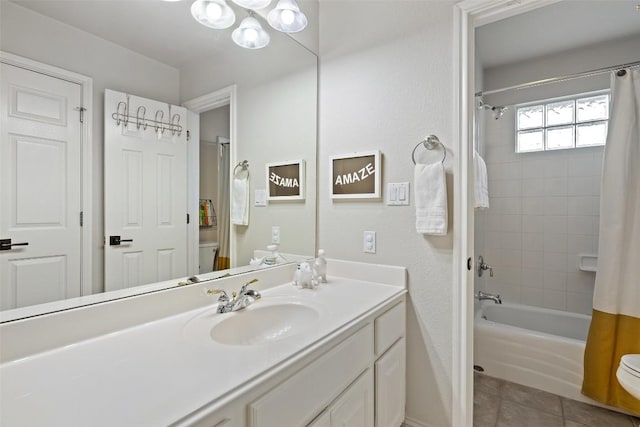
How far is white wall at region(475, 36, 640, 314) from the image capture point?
2535 mm

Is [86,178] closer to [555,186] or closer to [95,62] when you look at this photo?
[95,62]

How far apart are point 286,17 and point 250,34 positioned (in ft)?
0.74

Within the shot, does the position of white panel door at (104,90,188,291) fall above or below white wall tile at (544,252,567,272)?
above

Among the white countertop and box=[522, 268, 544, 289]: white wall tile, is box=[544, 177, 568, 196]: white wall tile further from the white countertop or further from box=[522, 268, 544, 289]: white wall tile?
the white countertop

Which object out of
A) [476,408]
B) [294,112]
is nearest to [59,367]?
[294,112]

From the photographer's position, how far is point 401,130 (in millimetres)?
1604

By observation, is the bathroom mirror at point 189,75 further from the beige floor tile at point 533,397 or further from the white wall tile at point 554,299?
the white wall tile at point 554,299

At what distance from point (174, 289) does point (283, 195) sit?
0.82m

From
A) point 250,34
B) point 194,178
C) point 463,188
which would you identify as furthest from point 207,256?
point 463,188

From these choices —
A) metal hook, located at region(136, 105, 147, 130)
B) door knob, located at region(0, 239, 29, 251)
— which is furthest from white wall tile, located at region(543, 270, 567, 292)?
door knob, located at region(0, 239, 29, 251)

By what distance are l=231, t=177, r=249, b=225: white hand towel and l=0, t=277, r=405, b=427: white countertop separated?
55cm

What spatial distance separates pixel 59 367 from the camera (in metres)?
0.76

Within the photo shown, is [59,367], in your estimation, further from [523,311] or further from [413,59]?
[523,311]

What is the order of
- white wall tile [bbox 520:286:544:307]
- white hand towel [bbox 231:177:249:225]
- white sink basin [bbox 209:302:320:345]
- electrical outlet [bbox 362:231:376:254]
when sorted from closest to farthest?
white sink basin [bbox 209:302:320:345] → white hand towel [bbox 231:177:249:225] → electrical outlet [bbox 362:231:376:254] → white wall tile [bbox 520:286:544:307]
